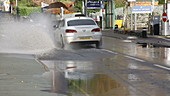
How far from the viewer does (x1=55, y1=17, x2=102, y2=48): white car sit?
24.0 meters

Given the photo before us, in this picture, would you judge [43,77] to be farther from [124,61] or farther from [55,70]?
[124,61]

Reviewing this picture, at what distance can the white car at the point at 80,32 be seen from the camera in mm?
24016

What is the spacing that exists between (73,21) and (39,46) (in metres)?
2.45

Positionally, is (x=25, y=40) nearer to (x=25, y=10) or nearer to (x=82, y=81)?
(x=82, y=81)

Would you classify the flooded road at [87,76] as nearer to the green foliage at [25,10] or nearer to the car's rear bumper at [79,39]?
the car's rear bumper at [79,39]

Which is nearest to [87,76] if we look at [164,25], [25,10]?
[164,25]

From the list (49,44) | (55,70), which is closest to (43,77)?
(55,70)

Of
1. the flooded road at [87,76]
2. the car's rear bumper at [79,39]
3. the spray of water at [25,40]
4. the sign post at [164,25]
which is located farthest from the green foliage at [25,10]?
the flooded road at [87,76]

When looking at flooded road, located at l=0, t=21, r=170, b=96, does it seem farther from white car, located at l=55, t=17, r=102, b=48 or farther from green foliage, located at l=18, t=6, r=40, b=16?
green foliage, located at l=18, t=6, r=40, b=16

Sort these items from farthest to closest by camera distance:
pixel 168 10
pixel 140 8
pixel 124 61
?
1. pixel 140 8
2. pixel 168 10
3. pixel 124 61

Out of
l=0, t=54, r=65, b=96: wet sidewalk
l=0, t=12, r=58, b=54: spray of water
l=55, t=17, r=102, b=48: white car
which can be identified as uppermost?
l=55, t=17, r=102, b=48: white car

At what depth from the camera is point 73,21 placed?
81.6 feet

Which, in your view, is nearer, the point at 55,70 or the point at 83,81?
the point at 83,81

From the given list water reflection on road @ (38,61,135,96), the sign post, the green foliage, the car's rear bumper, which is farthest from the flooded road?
the green foliage
